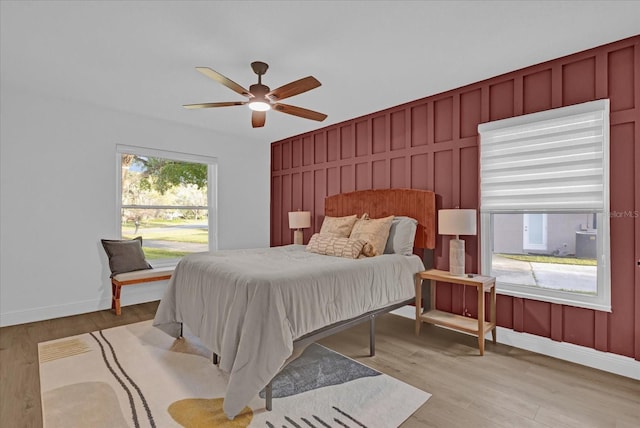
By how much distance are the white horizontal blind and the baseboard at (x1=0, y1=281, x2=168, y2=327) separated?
4480 mm

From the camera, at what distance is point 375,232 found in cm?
357

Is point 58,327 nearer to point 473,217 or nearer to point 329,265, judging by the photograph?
point 329,265

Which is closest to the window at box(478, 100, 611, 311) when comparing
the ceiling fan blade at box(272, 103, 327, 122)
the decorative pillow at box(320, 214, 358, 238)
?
the decorative pillow at box(320, 214, 358, 238)

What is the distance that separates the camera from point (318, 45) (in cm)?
265

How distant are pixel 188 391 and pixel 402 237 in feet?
8.22

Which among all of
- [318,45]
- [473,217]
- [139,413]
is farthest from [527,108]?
[139,413]

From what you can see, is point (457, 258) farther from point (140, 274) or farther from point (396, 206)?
point (140, 274)

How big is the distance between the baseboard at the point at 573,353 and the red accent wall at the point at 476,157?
53 millimetres

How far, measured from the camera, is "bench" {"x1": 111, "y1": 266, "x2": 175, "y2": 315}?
12.8ft

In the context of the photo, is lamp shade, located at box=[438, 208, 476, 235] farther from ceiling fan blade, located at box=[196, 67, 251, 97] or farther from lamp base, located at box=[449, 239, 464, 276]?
ceiling fan blade, located at box=[196, 67, 251, 97]

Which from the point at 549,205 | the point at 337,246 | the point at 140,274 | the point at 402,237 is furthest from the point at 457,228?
the point at 140,274

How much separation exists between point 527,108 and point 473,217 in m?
1.17

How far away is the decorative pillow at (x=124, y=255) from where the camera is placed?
13.1ft

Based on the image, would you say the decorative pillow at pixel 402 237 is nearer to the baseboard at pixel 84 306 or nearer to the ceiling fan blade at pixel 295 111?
the ceiling fan blade at pixel 295 111
